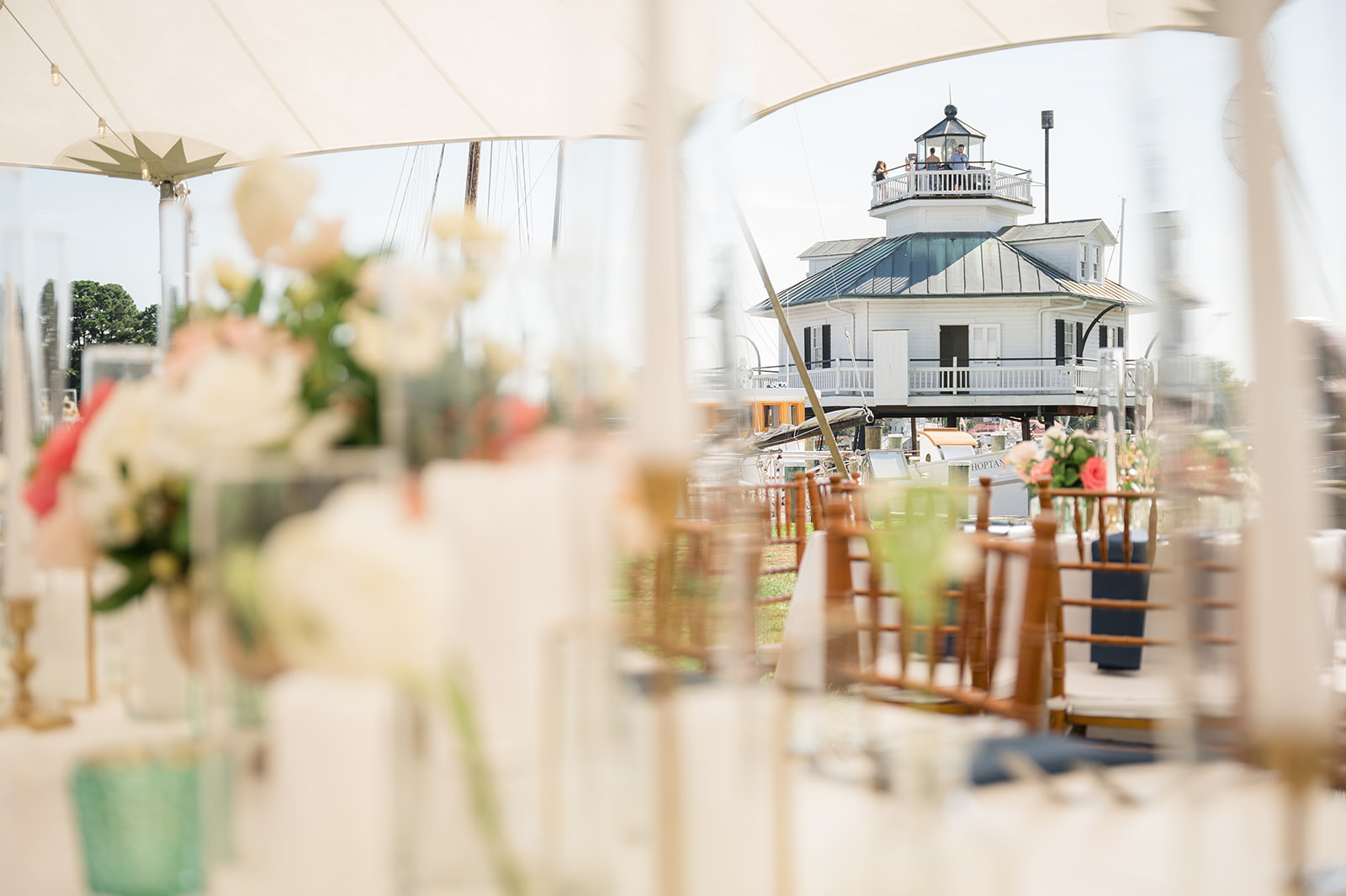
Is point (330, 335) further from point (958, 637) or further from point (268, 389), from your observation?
point (958, 637)

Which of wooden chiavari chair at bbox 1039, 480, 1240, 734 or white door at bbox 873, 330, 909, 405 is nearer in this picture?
wooden chiavari chair at bbox 1039, 480, 1240, 734

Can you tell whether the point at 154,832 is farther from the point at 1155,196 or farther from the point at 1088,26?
the point at 1088,26

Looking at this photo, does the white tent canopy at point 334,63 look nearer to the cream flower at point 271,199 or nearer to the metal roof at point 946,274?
the cream flower at point 271,199

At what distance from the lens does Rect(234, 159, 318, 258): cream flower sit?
0.52 meters

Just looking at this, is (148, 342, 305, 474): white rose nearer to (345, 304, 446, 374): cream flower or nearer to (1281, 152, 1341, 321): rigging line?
(345, 304, 446, 374): cream flower

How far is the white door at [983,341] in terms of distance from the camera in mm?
22297

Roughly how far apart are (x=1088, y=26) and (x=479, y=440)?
135 inches

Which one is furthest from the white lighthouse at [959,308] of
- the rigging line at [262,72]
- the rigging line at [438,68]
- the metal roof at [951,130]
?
the rigging line at [262,72]

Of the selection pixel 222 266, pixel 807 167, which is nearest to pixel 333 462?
pixel 222 266

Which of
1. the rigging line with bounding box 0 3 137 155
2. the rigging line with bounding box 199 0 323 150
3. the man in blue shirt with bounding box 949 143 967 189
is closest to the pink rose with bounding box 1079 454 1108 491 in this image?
the rigging line with bounding box 199 0 323 150

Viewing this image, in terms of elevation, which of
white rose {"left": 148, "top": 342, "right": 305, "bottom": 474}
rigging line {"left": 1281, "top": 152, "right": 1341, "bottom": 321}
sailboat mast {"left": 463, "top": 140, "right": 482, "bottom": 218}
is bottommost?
white rose {"left": 148, "top": 342, "right": 305, "bottom": 474}

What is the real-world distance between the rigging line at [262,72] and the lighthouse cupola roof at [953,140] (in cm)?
2256

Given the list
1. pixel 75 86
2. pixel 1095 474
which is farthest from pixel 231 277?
pixel 75 86

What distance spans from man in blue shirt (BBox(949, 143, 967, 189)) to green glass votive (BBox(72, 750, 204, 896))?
25.2 metres
